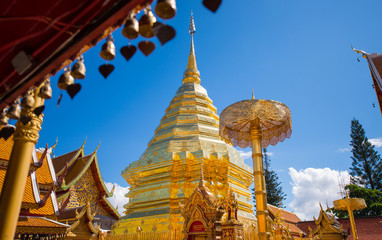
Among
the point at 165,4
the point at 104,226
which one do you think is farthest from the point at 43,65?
the point at 104,226

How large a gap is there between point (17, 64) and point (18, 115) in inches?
36.2

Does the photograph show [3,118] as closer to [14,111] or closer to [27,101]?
[14,111]

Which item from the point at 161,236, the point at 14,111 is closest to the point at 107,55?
the point at 14,111

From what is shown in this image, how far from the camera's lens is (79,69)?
2.92 meters

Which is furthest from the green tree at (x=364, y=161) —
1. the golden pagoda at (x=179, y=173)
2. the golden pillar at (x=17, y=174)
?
the golden pillar at (x=17, y=174)

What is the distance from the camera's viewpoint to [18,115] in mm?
3598

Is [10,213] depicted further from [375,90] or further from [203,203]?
[375,90]

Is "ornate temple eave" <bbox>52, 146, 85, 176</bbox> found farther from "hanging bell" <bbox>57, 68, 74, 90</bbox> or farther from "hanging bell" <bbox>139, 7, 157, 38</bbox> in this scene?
"hanging bell" <bbox>139, 7, 157, 38</bbox>

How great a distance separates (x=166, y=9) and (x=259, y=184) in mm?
5300

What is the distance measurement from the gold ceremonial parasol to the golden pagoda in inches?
99.1

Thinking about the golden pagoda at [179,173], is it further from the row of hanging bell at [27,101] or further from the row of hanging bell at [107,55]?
the row of hanging bell at [107,55]

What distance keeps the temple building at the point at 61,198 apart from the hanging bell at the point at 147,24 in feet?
23.6

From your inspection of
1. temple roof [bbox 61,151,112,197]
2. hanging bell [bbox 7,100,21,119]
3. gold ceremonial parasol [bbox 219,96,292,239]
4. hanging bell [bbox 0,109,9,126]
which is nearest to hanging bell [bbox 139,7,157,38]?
hanging bell [bbox 7,100,21,119]

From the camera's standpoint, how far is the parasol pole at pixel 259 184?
6176 mm
